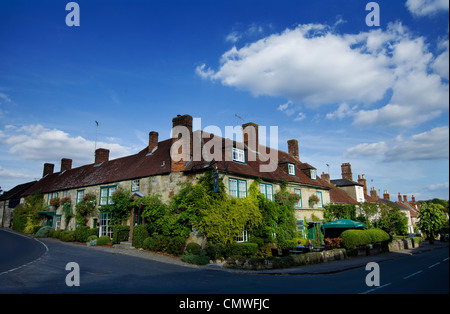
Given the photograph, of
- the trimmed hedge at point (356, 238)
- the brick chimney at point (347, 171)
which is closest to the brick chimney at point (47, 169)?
the trimmed hedge at point (356, 238)

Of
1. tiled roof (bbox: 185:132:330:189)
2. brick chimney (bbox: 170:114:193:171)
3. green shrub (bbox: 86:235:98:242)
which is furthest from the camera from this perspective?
green shrub (bbox: 86:235:98:242)

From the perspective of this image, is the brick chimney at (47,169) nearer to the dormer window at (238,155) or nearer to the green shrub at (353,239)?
the dormer window at (238,155)

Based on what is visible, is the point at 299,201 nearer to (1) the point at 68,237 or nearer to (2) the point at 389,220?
(2) the point at 389,220

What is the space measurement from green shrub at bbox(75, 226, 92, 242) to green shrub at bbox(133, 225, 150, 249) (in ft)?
22.6

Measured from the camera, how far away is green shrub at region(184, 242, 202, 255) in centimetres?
1811

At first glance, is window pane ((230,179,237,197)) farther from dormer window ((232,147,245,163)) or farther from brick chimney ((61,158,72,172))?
brick chimney ((61,158,72,172))

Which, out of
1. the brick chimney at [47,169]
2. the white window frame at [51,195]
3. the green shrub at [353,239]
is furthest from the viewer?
the brick chimney at [47,169]

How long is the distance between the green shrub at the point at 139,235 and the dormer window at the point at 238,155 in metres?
8.72

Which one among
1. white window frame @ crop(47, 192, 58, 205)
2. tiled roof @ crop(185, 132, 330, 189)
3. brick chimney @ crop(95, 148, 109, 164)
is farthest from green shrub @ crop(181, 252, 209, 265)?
white window frame @ crop(47, 192, 58, 205)

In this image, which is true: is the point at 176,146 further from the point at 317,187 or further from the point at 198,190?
the point at 317,187

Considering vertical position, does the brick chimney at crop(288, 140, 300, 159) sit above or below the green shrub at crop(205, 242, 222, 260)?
above

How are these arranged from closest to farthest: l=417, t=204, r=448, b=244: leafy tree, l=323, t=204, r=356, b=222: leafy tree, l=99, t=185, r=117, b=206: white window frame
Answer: l=99, t=185, r=117, b=206: white window frame < l=323, t=204, r=356, b=222: leafy tree < l=417, t=204, r=448, b=244: leafy tree

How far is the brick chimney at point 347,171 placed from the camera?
1711 inches

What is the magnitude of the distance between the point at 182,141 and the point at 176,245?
7.93m
